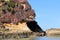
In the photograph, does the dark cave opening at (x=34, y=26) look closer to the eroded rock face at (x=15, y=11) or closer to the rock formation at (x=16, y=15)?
the rock formation at (x=16, y=15)

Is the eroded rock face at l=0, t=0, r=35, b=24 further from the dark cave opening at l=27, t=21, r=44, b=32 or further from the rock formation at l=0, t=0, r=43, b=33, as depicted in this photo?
the dark cave opening at l=27, t=21, r=44, b=32

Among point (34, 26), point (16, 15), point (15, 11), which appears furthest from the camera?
point (34, 26)

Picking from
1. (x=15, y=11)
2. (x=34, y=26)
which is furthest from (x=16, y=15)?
(x=34, y=26)

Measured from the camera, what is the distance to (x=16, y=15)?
303ft

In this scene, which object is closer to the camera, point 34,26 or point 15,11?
point 15,11

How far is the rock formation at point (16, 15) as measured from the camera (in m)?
89.9

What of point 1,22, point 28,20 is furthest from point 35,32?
point 1,22

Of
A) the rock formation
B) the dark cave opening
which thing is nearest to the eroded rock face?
the rock formation

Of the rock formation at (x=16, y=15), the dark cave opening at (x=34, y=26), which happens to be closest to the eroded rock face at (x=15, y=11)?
the rock formation at (x=16, y=15)

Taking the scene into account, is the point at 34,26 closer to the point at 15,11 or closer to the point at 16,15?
the point at 15,11

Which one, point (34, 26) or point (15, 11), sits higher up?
point (15, 11)

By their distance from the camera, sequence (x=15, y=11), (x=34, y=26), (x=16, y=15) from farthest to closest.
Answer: (x=34, y=26), (x=15, y=11), (x=16, y=15)

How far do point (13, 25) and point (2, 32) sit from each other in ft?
28.9

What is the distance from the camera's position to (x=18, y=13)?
303 ft
